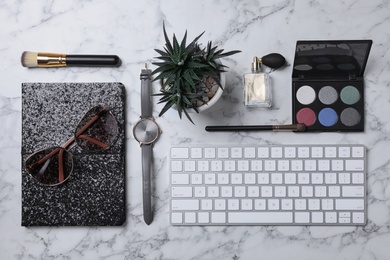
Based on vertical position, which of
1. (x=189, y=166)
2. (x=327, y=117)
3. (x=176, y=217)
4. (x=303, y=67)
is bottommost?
(x=176, y=217)

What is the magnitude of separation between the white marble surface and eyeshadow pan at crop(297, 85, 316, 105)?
3 centimetres

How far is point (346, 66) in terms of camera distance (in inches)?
35.2

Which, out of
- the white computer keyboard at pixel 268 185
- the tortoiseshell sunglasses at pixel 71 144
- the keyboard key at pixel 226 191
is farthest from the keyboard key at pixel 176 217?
the tortoiseshell sunglasses at pixel 71 144

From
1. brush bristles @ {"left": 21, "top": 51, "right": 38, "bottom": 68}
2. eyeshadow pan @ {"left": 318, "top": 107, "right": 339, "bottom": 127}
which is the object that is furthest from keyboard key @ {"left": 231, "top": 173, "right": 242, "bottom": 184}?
brush bristles @ {"left": 21, "top": 51, "right": 38, "bottom": 68}

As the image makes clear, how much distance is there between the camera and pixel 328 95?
91 cm

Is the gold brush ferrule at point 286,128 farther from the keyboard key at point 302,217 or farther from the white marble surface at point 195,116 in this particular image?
→ the keyboard key at point 302,217

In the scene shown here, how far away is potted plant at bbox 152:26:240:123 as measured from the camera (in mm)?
814

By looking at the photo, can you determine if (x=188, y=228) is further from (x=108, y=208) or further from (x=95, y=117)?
(x=95, y=117)

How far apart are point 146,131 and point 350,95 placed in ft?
1.43

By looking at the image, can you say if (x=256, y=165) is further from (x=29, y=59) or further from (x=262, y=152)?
(x=29, y=59)

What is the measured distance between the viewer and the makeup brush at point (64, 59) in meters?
0.92

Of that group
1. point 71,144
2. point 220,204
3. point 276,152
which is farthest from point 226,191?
point 71,144

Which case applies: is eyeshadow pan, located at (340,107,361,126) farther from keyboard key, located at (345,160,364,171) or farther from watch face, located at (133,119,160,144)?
watch face, located at (133,119,160,144)

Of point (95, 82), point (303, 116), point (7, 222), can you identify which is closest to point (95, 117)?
point (95, 82)
